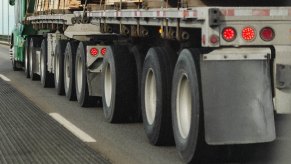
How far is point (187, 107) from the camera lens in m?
7.66

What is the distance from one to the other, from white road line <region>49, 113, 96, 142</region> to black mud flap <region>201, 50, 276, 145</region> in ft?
9.41

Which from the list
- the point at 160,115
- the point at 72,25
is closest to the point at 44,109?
the point at 72,25

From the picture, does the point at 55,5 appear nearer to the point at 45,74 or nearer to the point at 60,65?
the point at 45,74

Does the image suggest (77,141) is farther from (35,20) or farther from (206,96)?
(35,20)

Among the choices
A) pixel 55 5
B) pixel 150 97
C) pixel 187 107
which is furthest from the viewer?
pixel 55 5

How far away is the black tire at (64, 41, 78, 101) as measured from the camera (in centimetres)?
1398

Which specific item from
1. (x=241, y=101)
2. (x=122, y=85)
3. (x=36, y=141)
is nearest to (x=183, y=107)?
(x=241, y=101)

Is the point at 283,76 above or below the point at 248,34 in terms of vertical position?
below

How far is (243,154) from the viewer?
291 inches

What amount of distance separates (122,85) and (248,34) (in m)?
4.12

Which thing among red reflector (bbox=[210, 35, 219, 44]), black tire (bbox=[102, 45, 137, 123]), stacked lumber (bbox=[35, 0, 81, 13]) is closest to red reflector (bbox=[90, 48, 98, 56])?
black tire (bbox=[102, 45, 137, 123])

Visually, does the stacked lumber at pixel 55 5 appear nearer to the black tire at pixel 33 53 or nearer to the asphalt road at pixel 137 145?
the black tire at pixel 33 53

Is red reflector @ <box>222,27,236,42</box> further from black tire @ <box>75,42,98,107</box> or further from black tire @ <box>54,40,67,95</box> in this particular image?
black tire @ <box>54,40,67,95</box>

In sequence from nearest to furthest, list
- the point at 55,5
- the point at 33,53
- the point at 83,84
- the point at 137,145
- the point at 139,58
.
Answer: the point at 137,145 → the point at 139,58 → the point at 83,84 → the point at 55,5 → the point at 33,53
